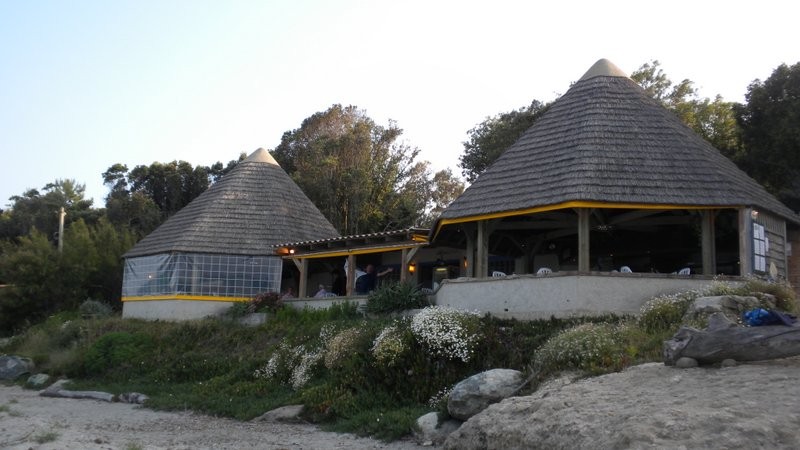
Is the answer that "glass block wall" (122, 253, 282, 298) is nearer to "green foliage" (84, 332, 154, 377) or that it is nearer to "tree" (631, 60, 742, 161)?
"green foliage" (84, 332, 154, 377)

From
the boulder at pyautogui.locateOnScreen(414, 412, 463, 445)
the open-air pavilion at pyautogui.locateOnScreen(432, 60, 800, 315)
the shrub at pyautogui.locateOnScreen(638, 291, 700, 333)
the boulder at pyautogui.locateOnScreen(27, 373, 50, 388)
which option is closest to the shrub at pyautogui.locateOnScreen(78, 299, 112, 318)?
the boulder at pyautogui.locateOnScreen(27, 373, 50, 388)

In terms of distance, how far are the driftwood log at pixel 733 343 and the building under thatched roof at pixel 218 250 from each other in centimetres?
1580

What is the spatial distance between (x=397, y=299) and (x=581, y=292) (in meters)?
4.51

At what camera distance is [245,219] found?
24.8 meters

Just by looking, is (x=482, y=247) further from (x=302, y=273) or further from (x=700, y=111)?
(x=700, y=111)

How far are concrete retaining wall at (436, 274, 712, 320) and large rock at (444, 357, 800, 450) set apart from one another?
Result: 13.7 feet

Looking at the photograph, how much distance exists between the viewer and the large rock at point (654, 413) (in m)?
7.29

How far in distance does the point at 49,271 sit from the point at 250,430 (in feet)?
58.6

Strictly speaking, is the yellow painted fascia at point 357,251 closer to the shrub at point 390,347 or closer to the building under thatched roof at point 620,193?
the building under thatched roof at point 620,193

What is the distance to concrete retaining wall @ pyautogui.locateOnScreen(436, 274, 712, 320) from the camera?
14891mm

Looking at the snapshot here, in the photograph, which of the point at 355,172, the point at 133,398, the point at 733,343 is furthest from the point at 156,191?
the point at 733,343

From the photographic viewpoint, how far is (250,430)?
1305 centimetres

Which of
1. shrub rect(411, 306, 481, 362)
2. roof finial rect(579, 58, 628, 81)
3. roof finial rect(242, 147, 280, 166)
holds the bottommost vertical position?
shrub rect(411, 306, 481, 362)

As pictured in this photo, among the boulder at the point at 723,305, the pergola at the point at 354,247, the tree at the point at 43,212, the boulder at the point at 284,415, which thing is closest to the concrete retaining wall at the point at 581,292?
the boulder at the point at 723,305
